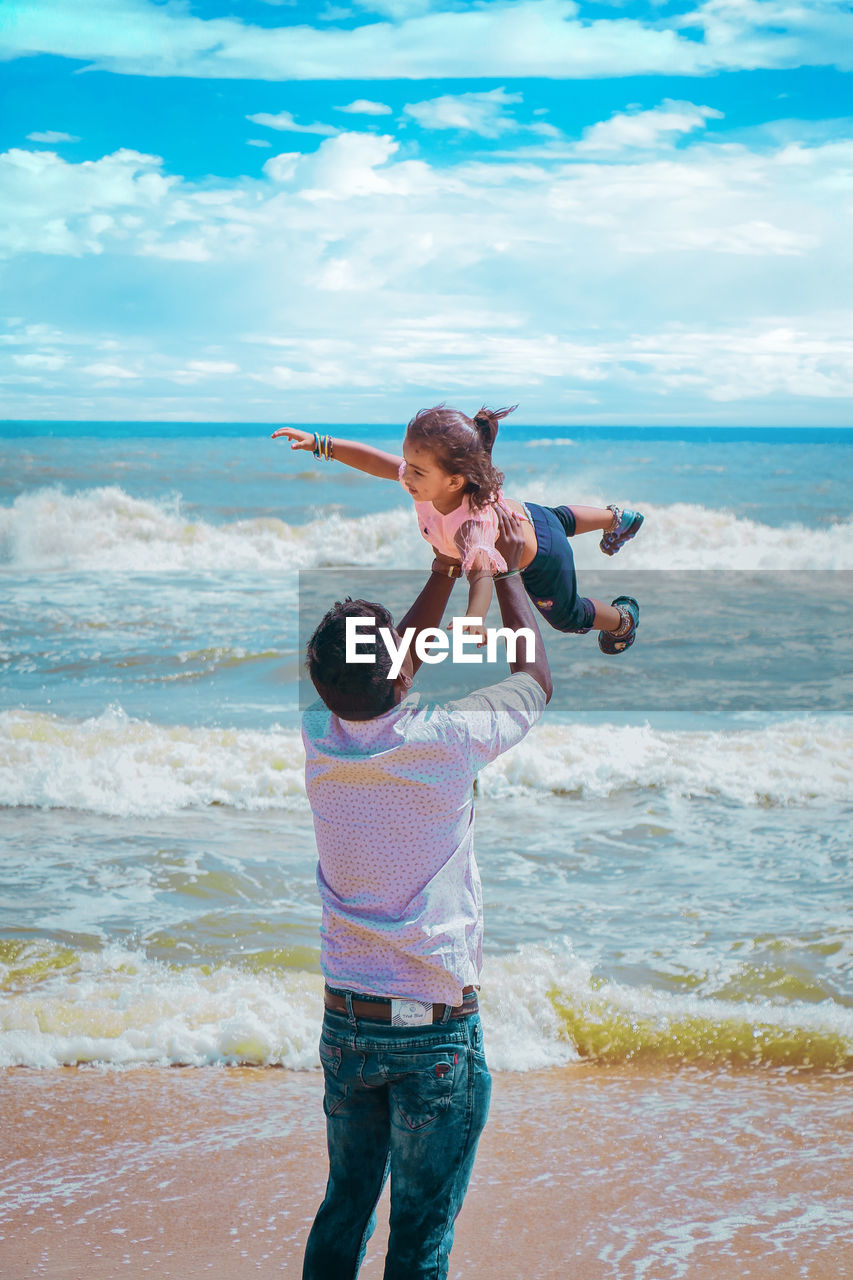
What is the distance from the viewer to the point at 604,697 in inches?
418

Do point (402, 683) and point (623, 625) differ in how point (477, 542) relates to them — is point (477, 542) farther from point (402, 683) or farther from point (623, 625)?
point (623, 625)

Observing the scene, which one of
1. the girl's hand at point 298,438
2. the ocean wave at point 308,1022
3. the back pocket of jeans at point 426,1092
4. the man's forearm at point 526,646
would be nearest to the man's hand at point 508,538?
the man's forearm at point 526,646

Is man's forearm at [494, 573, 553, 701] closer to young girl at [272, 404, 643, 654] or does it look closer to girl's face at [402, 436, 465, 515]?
young girl at [272, 404, 643, 654]

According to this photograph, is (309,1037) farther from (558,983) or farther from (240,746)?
(240,746)

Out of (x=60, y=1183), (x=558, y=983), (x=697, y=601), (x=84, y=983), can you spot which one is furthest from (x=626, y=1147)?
(x=697, y=601)

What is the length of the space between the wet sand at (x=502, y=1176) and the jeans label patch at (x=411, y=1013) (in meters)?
1.33

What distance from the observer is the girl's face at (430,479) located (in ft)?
8.45

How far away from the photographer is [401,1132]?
6.09 ft

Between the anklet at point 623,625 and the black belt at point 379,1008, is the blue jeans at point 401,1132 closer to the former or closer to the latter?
the black belt at point 379,1008

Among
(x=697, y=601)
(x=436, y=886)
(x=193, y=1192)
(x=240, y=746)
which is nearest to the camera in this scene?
(x=436, y=886)

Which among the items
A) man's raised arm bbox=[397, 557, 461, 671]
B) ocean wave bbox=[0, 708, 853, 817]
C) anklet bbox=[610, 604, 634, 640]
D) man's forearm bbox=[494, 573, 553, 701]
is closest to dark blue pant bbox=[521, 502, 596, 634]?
anklet bbox=[610, 604, 634, 640]

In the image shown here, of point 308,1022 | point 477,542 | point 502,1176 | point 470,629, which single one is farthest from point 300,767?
point 470,629

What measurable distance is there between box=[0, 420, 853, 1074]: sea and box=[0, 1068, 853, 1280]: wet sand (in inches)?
9.6

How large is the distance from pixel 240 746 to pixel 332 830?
656 centimetres
